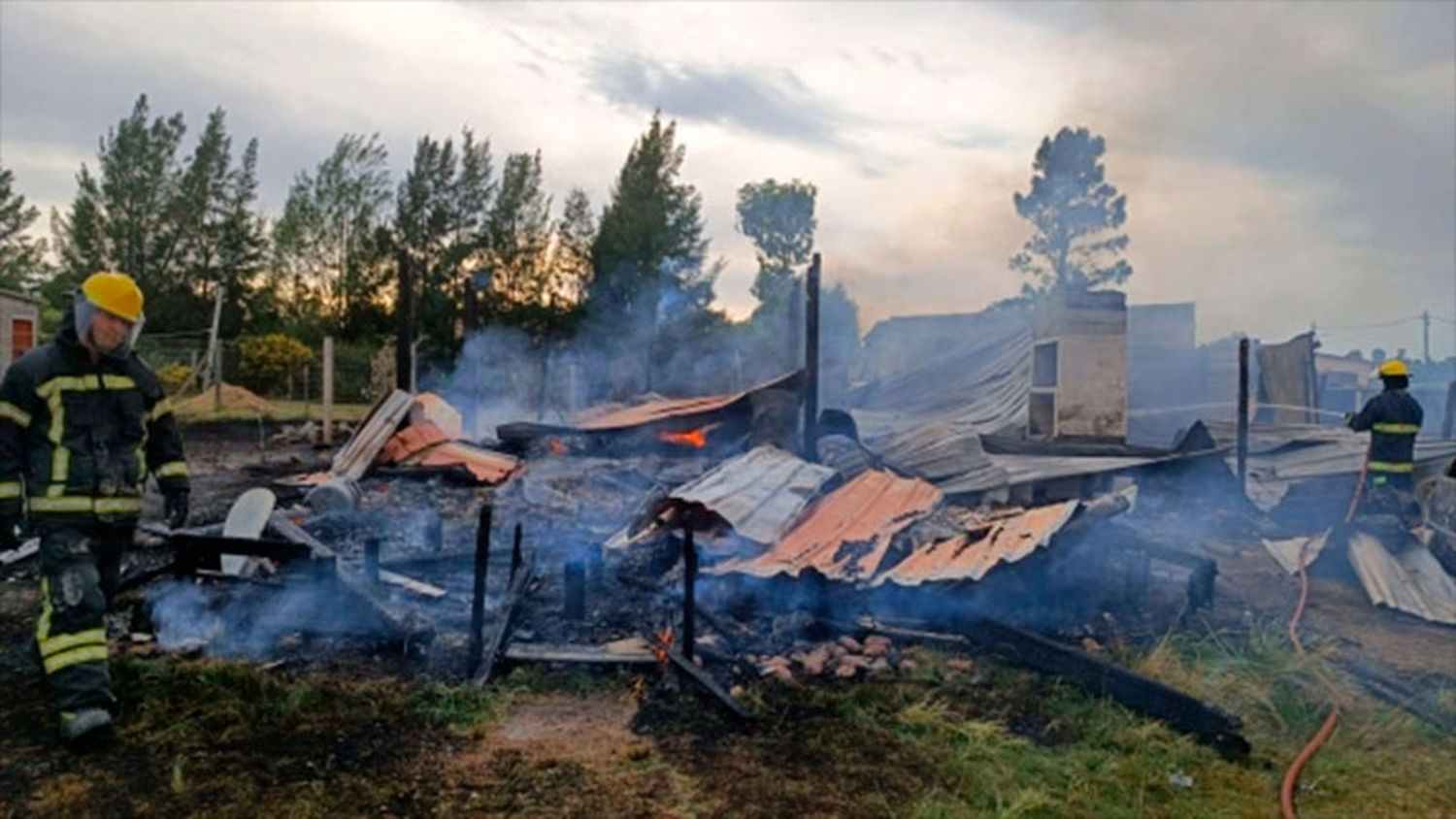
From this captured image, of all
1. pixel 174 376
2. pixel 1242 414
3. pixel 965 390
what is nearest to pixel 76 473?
pixel 1242 414

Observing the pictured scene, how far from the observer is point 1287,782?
12.8 ft

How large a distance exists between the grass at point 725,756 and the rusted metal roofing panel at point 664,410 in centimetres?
636

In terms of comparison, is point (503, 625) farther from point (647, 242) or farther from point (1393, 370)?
point (647, 242)

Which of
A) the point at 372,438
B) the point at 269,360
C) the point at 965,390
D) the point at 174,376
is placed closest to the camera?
the point at 372,438

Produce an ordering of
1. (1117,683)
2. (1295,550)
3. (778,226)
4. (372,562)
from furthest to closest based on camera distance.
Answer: (778,226) → (1295,550) → (372,562) → (1117,683)

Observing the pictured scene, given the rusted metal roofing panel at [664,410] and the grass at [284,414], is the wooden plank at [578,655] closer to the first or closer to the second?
the rusted metal roofing panel at [664,410]

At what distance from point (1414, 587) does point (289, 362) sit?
84.3ft

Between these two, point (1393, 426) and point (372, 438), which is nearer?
point (1393, 426)

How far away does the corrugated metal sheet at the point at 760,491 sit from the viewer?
7.41 m

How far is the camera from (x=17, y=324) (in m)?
20.5

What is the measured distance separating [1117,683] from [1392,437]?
5.91 meters

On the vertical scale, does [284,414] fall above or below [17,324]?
below

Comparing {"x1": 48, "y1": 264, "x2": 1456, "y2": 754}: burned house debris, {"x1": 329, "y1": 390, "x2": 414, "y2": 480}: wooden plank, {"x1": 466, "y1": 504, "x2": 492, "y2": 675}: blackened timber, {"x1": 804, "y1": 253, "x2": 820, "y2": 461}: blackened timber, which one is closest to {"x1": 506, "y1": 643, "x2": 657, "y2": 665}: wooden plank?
{"x1": 48, "y1": 264, "x2": 1456, "y2": 754}: burned house debris

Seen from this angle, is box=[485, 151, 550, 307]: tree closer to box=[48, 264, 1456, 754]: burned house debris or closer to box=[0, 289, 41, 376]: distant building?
box=[0, 289, 41, 376]: distant building
